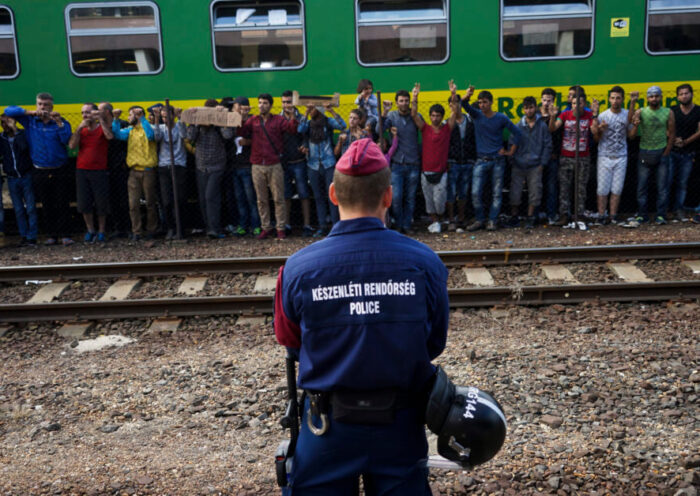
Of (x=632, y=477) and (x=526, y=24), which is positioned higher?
(x=526, y=24)

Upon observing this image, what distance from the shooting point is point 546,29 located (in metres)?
10.9

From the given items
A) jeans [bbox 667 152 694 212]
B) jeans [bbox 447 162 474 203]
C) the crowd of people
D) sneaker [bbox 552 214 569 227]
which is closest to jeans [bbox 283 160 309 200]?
the crowd of people

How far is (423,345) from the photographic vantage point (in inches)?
99.1

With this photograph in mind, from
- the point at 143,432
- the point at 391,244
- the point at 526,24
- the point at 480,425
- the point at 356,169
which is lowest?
the point at 143,432

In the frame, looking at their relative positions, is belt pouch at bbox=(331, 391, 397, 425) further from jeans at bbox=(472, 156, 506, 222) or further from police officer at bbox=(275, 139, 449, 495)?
jeans at bbox=(472, 156, 506, 222)

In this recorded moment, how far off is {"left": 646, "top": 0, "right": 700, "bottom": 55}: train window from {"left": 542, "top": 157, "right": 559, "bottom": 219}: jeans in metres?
2.24

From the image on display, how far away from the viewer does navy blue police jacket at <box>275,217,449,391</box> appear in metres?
2.44

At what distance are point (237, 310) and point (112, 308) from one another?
1.32 m

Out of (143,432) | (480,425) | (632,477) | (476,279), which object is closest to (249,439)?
(143,432)

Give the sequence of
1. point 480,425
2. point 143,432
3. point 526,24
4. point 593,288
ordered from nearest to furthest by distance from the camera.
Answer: point 480,425, point 143,432, point 593,288, point 526,24

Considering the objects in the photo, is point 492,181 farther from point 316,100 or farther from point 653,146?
point 316,100

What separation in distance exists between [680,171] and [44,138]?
373 inches

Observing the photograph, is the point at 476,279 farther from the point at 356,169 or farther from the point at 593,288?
the point at 356,169

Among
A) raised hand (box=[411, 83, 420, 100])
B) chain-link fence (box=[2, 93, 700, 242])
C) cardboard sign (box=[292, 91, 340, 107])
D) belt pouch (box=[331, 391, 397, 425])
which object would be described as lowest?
chain-link fence (box=[2, 93, 700, 242])
